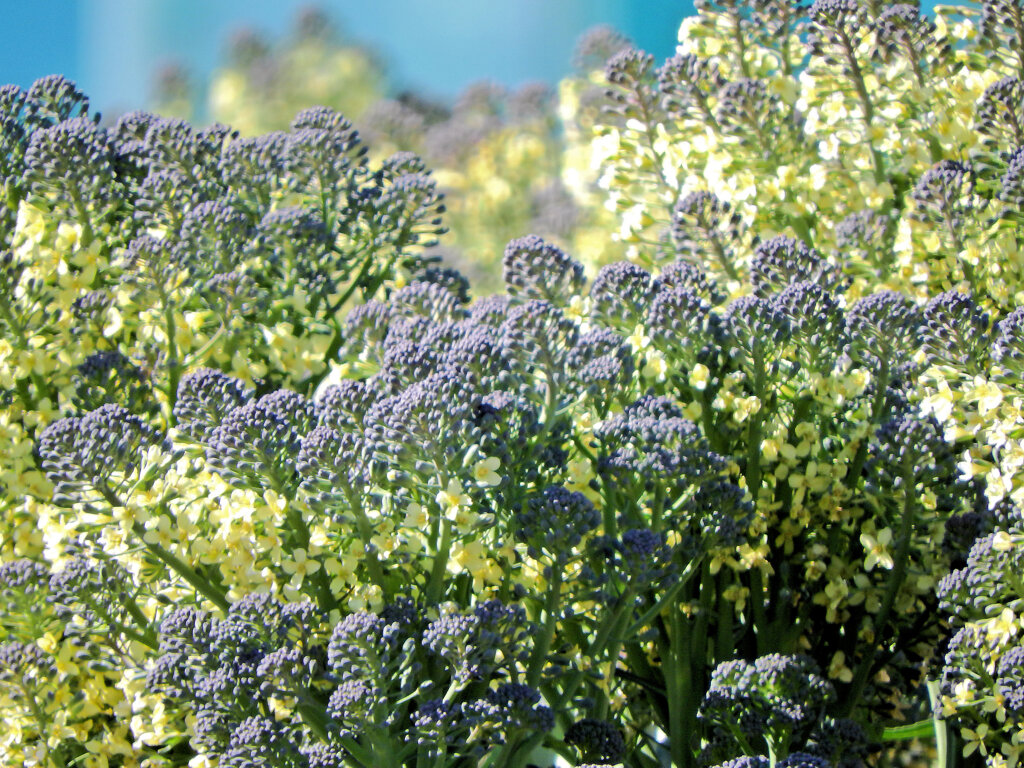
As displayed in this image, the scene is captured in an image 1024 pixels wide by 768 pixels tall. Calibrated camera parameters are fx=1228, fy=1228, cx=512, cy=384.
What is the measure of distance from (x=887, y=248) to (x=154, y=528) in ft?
6.13

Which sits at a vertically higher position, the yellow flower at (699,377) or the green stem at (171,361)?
the green stem at (171,361)

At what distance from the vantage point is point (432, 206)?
3.13 metres

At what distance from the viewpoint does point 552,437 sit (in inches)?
91.8

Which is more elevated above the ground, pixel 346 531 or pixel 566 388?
pixel 566 388

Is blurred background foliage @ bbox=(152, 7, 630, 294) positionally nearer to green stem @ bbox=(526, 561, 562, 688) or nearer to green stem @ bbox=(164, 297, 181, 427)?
green stem @ bbox=(164, 297, 181, 427)

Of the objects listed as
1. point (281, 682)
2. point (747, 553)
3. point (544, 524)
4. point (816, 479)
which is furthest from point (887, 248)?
point (281, 682)

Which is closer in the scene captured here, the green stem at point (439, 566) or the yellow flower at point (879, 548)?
the green stem at point (439, 566)

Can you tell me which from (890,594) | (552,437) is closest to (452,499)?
(552,437)

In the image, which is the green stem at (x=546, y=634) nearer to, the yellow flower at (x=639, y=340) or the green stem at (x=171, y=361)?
the yellow flower at (x=639, y=340)

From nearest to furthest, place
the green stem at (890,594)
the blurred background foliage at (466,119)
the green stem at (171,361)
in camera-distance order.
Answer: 1. the green stem at (890,594)
2. the green stem at (171,361)
3. the blurred background foliage at (466,119)

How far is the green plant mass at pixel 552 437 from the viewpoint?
2.15 m

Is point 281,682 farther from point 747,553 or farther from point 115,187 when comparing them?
point 115,187

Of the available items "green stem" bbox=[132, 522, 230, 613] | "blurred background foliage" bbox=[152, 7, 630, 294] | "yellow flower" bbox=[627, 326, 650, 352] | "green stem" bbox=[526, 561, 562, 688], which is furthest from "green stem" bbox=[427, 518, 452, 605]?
"blurred background foliage" bbox=[152, 7, 630, 294]

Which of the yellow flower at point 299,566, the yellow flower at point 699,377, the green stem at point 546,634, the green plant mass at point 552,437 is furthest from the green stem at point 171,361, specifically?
the yellow flower at point 699,377
